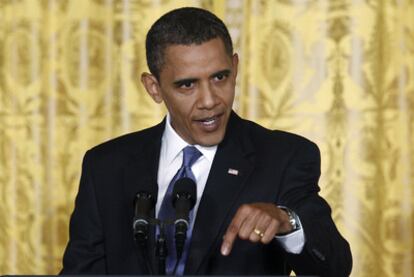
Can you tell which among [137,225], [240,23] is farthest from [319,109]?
[137,225]

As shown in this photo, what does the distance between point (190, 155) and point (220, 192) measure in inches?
6.0

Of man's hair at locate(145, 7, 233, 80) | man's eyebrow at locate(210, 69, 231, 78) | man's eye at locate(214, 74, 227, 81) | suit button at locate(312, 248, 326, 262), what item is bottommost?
suit button at locate(312, 248, 326, 262)

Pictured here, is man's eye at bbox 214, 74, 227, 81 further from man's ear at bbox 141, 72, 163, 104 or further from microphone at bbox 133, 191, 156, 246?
microphone at bbox 133, 191, 156, 246

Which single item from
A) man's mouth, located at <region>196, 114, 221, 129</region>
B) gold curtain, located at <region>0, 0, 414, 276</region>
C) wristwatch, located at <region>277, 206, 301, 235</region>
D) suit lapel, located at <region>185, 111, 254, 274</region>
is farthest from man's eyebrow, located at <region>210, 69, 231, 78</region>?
gold curtain, located at <region>0, 0, 414, 276</region>

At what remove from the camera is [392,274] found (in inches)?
154

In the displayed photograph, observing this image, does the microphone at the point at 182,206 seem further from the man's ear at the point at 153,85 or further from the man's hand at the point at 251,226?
the man's ear at the point at 153,85

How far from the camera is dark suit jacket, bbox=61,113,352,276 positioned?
7.98 ft

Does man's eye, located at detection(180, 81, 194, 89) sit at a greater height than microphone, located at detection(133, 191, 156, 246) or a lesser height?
greater

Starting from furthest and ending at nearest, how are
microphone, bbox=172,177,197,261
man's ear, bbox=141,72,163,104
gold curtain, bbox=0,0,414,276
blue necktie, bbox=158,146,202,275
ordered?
gold curtain, bbox=0,0,414,276, man's ear, bbox=141,72,163,104, blue necktie, bbox=158,146,202,275, microphone, bbox=172,177,197,261

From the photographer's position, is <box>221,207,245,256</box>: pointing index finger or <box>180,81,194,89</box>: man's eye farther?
<box>180,81,194,89</box>: man's eye

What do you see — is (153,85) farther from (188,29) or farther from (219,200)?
(219,200)

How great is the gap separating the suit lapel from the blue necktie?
0.08ft

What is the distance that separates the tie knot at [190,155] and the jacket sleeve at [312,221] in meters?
0.25

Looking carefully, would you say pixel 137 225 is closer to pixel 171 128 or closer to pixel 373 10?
pixel 171 128
